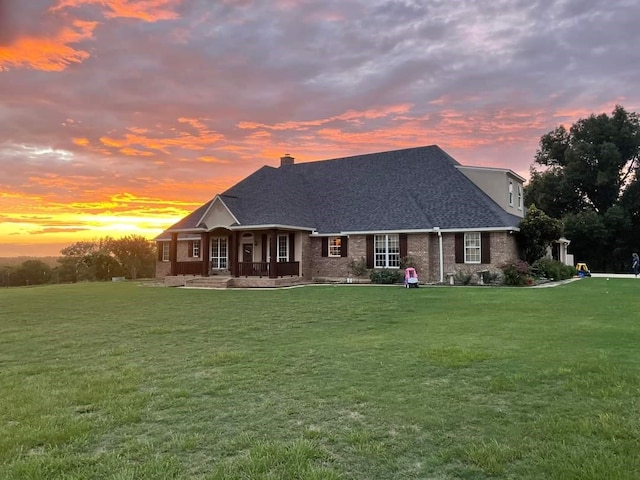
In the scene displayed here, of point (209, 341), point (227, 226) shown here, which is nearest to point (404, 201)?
point (227, 226)

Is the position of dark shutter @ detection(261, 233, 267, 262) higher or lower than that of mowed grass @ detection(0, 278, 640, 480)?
higher

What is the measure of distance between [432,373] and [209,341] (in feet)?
14.8

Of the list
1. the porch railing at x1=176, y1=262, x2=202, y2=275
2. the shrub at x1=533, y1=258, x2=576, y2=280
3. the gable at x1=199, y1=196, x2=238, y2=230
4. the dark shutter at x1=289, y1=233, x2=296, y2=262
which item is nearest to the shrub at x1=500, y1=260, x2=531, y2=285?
the shrub at x1=533, y1=258, x2=576, y2=280

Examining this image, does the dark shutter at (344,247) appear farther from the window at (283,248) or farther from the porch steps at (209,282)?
the porch steps at (209,282)

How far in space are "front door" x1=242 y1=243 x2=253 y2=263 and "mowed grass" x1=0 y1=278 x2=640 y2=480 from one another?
17.1m

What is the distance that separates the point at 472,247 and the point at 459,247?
0.65 m

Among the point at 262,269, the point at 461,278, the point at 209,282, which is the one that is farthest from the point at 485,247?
the point at 209,282

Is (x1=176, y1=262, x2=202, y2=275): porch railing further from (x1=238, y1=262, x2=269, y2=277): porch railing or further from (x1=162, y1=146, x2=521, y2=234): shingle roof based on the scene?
(x1=238, y1=262, x2=269, y2=277): porch railing

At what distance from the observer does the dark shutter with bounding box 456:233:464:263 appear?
23422 mm

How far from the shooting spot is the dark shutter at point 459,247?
23.4 m

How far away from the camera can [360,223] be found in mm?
26328

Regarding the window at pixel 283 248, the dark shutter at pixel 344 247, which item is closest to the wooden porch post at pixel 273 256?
the window at pixel 283 248

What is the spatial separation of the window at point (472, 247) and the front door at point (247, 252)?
1254 centimetres

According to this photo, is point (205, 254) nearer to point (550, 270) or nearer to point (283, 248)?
point (283, 248)
